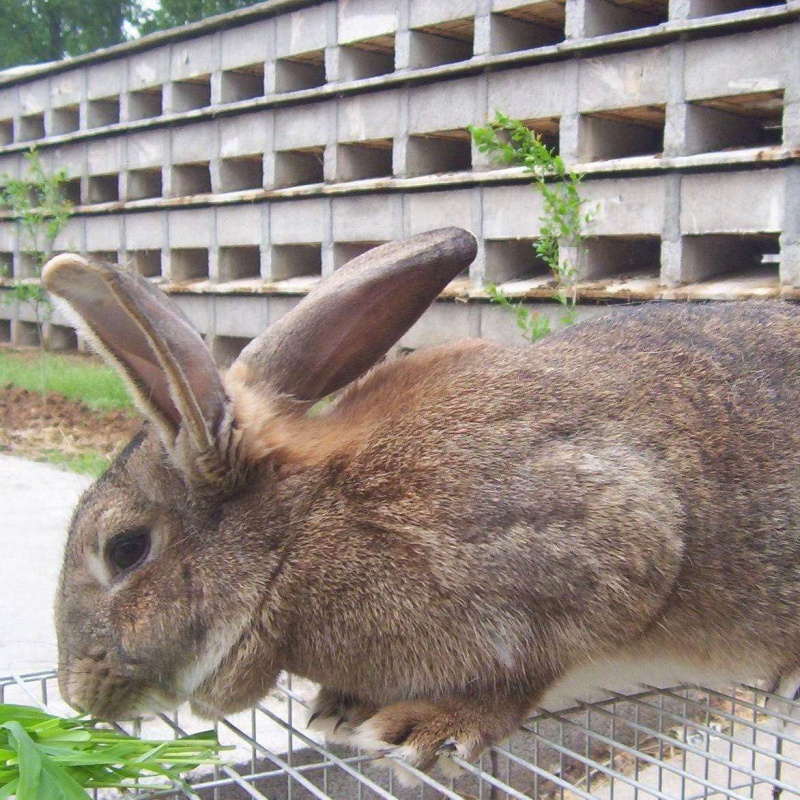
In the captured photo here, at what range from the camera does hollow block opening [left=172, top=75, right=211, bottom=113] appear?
9570 mm

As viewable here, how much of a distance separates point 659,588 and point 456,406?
0.49 meters

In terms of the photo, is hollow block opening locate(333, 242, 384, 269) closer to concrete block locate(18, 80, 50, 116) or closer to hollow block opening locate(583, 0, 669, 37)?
hollow block opening locate(583, 0, 669, 37)

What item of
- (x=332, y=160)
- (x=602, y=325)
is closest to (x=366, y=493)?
(x=602, y=325)

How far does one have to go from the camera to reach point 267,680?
2.04 m

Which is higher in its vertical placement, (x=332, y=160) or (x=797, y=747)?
(x=332, y=160)

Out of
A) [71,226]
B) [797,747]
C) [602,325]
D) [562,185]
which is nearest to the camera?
[602,325]

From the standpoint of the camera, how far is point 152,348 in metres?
1.92

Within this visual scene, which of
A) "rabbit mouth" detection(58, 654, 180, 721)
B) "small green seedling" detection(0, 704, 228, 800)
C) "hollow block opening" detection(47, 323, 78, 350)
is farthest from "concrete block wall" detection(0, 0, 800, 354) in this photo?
"small green seedling" detection(0, 704, 228, 800)

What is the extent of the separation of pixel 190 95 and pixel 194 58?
51 cm

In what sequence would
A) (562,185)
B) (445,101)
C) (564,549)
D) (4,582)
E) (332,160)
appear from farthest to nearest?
(332,160), (445,101), (562,185), (4,582), (564,549)

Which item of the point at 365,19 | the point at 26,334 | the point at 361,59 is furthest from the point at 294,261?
the point at 26,334

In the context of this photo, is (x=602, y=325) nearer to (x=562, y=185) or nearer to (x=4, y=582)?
(x=4, y=582)

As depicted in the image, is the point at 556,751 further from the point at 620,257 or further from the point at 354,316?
the point at 620,257

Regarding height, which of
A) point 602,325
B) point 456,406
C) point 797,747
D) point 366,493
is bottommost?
point 797,747
